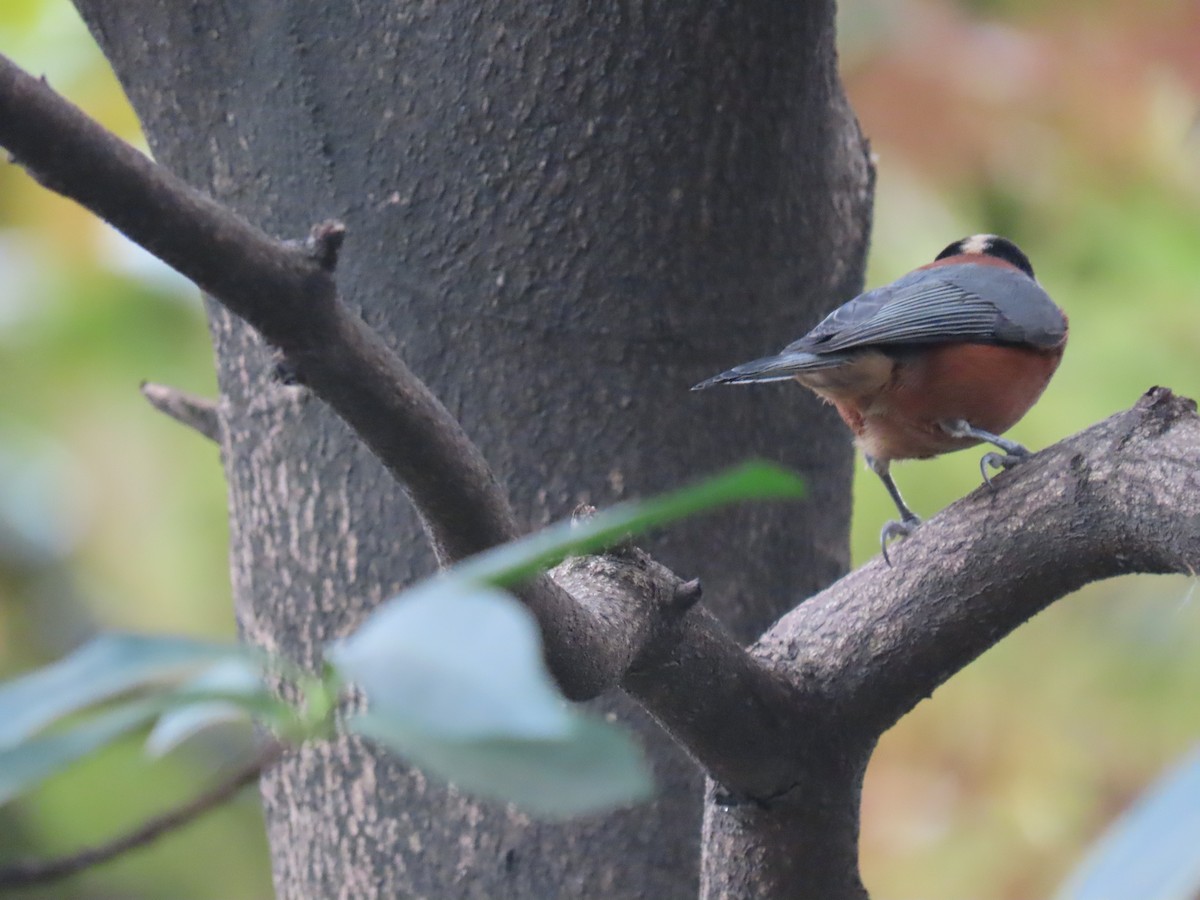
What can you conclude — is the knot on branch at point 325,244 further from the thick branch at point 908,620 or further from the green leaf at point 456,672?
the thick branch at point 908,620

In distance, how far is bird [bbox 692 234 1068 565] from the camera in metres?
2.04

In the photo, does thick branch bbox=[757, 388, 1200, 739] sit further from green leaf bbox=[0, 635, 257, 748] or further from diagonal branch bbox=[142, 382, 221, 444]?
green leaf bbox=[0, 635, 257, 748]

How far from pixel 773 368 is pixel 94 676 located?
1398mm

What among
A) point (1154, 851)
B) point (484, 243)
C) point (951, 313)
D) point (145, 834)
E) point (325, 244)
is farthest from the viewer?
point (951, 313)

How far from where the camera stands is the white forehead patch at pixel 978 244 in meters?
2.72

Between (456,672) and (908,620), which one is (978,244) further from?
(456,672)

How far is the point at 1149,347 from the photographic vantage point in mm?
3172

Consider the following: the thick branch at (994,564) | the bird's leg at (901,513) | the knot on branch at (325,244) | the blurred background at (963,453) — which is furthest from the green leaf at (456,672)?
the blurred background at (963,453)

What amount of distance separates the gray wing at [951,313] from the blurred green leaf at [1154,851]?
5.04 ft

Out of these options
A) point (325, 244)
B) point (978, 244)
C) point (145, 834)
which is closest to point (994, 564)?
point (325, 244)

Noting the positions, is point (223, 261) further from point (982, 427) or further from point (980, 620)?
point (982, 427)

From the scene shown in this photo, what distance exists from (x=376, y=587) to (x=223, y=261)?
0.82 m

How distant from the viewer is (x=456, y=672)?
1.21 ft

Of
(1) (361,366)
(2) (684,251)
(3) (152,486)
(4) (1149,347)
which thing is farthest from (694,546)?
(3) (152,486)
